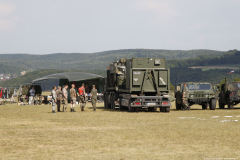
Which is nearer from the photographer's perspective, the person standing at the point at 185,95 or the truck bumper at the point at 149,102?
the truck bumper at the point at 149,102

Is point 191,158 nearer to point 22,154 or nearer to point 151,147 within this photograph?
point 151,147

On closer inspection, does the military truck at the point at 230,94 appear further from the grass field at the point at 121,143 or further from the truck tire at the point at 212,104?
the grass field at the point at 121,143

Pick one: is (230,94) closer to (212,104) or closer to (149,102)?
(212,104)

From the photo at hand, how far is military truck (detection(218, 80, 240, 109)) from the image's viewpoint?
1115 inches

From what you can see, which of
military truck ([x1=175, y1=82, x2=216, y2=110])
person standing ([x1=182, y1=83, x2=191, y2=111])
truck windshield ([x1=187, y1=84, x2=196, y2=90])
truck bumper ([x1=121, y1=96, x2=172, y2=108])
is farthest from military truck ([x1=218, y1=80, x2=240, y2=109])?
truck bumper ([x1=121, y1=96, x2=172, y2=108])

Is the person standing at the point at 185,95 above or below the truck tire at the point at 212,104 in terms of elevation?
above

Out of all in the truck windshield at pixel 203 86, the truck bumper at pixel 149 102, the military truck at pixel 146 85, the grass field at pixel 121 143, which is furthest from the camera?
the truck windshield at pixel 203 86

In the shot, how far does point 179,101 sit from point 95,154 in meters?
19.6

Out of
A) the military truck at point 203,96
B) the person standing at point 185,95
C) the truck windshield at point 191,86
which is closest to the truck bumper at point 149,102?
the person standing at point 185,95

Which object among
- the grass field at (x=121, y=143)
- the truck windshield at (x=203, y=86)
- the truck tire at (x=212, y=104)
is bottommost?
the grass field at (x=121, y=143)

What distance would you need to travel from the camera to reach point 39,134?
41.7ft

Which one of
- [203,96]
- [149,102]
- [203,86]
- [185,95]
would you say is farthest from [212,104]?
[149,102]

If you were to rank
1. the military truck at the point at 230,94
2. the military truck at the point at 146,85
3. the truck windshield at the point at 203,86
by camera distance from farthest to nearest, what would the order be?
the military truck at the point at 230,94
the truck windshield at the point at 203,86
the military truck at the point at 146,85

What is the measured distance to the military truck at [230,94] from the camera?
28328 millimetres
